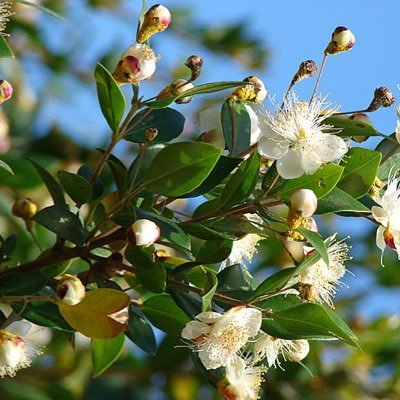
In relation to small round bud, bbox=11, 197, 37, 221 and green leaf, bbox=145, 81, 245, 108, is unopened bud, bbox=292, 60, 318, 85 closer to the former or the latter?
green leaf, bbox=145, 81, 245, 108

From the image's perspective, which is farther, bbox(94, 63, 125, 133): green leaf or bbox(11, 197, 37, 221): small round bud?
bbox(11, 197, 37, 221): small round bud

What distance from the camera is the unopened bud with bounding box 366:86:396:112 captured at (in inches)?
40.1

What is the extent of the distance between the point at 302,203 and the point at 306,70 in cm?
16

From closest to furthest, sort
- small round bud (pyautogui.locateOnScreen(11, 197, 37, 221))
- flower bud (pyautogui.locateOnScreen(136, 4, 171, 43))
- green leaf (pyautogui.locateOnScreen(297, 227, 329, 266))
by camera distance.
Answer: green leaf (pyautogui.locateOnScreen(297, 227, 329, 266))
flower bud (pyautogui.locateOnScreen(136, 4, 171, 43))
small round bud (pyautogui.locateOnScreen(11, 197, 37, 221))

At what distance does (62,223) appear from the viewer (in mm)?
1033

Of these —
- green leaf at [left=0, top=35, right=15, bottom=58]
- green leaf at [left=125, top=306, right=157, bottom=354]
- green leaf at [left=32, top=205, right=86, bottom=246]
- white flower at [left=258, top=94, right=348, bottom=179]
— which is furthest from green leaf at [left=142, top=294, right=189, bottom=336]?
green leaf at [left=0, top=35, right=15, bottom=58]

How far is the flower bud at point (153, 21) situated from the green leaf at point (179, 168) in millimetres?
139

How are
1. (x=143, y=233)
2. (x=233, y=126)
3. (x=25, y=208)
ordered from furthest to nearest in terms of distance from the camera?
(x=25, y=208) → (x=233, y=126) → (x=143, y=233)

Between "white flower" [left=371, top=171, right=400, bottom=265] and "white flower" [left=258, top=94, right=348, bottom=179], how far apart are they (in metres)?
0.08

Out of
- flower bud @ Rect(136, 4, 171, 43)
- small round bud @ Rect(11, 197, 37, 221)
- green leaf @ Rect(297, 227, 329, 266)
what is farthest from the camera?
small round bud @ Rect(11, 197, 37, 221)

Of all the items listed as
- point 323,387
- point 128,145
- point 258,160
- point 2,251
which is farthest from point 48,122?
point 258,160

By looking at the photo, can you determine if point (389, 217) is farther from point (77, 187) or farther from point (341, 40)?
point (77, 187)

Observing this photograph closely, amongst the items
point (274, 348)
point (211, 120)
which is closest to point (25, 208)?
point (211, 120)

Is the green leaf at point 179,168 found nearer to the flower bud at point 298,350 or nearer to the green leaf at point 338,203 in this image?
the green leaf at point 338,203
